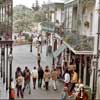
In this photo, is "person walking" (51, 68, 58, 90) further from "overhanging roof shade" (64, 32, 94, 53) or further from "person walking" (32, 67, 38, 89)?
"overhanging roof shade" (64, 32, 94, 53)

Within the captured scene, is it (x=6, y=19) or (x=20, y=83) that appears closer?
(x=20, y=83)

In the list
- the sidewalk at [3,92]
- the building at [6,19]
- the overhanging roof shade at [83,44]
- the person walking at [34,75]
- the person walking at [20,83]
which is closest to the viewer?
the sidewalk at [3,92]

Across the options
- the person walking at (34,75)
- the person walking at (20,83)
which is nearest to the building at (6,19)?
the person walking at (34,75)

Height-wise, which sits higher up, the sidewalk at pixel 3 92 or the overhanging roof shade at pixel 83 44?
the overhanging roof shade at pixel 83 44

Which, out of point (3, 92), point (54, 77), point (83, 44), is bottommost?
point (3, 92)

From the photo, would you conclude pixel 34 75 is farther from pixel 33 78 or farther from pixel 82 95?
pixel 82 95

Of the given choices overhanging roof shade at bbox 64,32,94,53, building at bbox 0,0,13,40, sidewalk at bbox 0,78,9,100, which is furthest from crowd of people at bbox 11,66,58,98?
building at bbox 0,0,13,40

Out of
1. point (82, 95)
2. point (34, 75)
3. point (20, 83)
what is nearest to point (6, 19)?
point (34, 75)

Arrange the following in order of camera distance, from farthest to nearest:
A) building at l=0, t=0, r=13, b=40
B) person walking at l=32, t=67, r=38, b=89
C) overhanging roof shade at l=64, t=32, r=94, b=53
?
person walking at l=32, t=67, r=38, b=89 < building at l=0, t=0, r=13, b=40 < overhanging roof shade at l=64, t=32, r=94, b=53

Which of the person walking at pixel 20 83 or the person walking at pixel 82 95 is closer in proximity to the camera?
the person walking at pixel 82 95

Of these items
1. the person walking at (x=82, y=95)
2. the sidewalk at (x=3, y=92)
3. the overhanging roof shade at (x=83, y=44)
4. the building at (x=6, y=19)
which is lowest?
the sidewalk at (x=3, y=92)

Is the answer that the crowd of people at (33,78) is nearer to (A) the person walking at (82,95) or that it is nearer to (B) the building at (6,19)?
(B) the building at (6,19)

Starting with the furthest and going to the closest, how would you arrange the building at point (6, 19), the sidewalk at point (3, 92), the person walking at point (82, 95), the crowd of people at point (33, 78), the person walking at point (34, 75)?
the person walking at point (34, 75), the building at point (6, 19), the crowd of people at point (33, 78), the sidewalk at point (3, 92), the person walking at point (82, 95)

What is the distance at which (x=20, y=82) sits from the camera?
23719 millimetres
